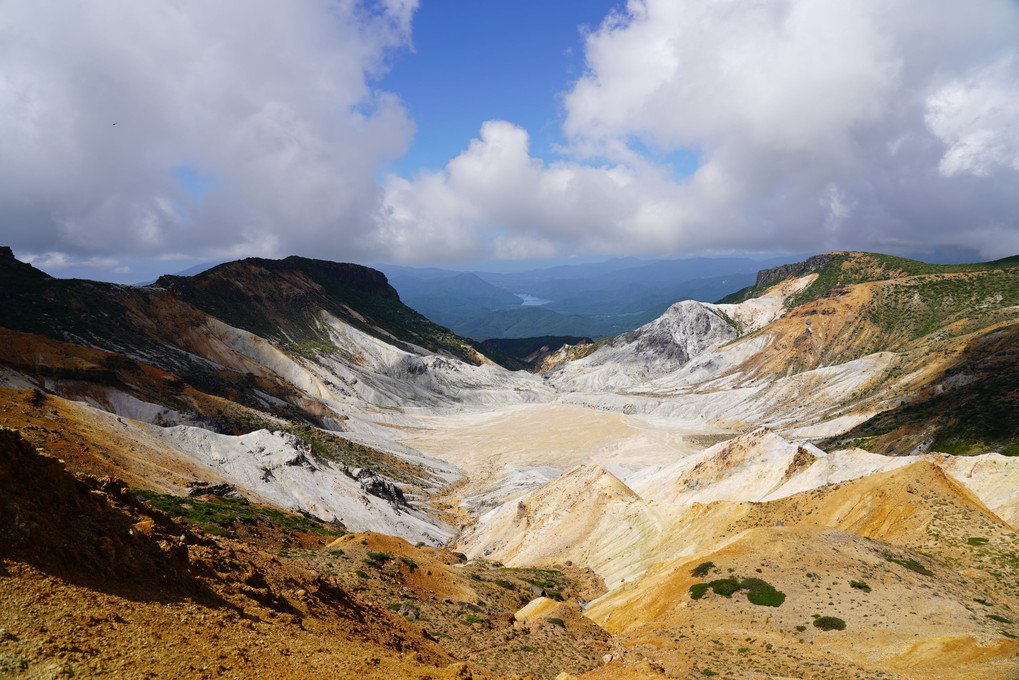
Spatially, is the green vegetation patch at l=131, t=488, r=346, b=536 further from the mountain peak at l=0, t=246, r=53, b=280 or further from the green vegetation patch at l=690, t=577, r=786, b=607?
the mountain peak at l=0, t=246, r=53, b=280

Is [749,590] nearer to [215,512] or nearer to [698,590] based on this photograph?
[698,590]

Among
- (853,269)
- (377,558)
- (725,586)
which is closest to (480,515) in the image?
(377,558)

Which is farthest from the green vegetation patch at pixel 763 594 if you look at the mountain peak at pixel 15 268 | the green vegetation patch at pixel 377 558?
the mountain peak at pixel 15 268

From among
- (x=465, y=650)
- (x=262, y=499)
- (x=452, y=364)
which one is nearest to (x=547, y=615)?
(x=465, y=650)

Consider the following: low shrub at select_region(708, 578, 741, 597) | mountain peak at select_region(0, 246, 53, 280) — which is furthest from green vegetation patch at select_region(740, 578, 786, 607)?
mountain peak at select_region(0, 246, 53, 280)

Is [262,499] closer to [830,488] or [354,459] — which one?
[354,459]
